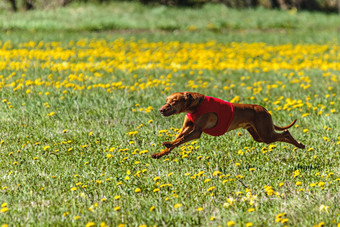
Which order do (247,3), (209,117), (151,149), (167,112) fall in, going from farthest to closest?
(247,3)
(151,149)
(209,117)
(167,112)

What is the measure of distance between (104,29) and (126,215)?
1570 centimetres

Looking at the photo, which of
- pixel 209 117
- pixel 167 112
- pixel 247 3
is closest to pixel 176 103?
pixel 167 112

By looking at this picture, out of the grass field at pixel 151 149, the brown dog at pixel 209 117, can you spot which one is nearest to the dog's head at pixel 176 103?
the brown dog at pixel 209 117

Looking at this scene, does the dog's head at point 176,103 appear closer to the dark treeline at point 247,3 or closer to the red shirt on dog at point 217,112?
the red shirt on dog at point 217,112

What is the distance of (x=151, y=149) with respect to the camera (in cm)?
519

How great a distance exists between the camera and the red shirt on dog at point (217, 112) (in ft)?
13.0

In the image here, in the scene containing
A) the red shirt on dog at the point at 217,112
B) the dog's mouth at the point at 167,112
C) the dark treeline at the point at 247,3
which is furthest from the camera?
the dark treeline at the point at 247,3

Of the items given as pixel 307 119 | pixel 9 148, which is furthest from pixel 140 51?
pixel 9 148

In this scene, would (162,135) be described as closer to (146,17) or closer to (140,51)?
(140,51)

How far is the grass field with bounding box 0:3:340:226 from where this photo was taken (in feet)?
12.1

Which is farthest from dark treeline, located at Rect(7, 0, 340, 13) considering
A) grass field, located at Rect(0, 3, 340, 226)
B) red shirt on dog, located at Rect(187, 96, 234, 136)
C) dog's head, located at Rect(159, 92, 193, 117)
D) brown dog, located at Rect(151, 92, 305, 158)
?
dog's head, located at Rect(159, 92, 193, 117)

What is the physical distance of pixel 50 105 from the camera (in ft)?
22.9

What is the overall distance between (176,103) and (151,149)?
154cm

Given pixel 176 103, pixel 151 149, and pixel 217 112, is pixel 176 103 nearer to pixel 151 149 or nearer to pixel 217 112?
pixel 217 112
